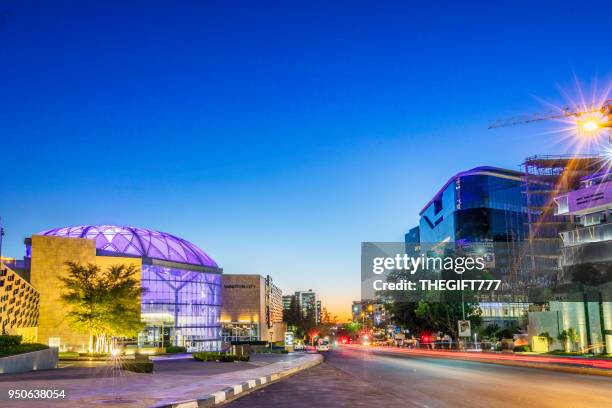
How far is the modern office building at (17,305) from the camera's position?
43875 millimetres

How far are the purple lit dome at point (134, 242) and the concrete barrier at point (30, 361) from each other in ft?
195

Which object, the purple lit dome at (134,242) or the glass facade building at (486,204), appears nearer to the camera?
the purple lit dome at (134,242)

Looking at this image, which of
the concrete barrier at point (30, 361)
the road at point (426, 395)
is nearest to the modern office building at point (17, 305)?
the concrete barrier at point (30, 361)

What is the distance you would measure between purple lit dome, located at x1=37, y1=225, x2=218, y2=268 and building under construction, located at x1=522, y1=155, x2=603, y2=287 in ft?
174

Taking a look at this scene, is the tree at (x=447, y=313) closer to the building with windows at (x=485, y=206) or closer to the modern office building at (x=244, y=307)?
the modern office building at (x=244, y=307)

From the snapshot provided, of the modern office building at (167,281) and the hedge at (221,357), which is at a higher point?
the modern office building at (167,281)

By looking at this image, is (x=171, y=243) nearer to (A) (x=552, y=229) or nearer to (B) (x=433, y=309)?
(B) (x=433, y=309)

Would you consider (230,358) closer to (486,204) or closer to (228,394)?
(228,394)

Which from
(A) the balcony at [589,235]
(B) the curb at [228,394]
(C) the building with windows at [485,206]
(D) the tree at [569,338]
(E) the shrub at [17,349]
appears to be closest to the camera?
(B) the curb at [228,394]

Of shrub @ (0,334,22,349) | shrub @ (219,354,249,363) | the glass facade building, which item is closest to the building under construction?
the glass facade building

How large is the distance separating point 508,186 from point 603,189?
96.5 metres

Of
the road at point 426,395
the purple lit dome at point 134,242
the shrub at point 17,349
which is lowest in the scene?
the road at point 426,395

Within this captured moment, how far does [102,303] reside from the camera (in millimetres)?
49875

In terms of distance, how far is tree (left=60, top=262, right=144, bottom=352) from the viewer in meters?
49.7
